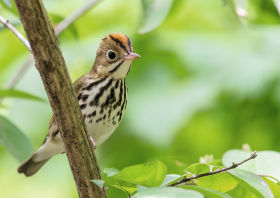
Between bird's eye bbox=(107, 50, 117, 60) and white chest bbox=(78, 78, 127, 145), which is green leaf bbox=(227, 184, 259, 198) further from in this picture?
bird's eye bbox=(107, 50, 117, 60)

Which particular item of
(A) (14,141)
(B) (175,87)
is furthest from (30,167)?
(A) (14,141)

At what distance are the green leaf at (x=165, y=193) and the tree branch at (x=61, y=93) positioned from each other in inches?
10.1

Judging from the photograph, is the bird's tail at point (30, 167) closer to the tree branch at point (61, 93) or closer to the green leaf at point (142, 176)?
the tree branch at point (61, 93)

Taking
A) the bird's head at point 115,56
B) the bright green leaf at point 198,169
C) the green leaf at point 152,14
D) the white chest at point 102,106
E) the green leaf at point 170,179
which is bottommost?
the bright green leaf at point 198,169

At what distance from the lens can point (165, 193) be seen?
3.59 ft

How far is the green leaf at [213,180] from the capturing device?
4.29ft

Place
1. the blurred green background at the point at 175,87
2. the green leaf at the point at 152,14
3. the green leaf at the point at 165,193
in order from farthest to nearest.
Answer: the blurred green background at the point at 175,87, the green leaf at the point at 152,14, the green leaf at the point at 165,193

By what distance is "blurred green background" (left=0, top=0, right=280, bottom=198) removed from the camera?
2898mm

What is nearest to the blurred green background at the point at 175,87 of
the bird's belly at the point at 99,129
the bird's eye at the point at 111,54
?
the bird's belly at the point at 99,129

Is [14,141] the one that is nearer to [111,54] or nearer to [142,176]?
[142,176]

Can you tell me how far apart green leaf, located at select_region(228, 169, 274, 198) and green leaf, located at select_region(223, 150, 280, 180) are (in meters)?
0.12

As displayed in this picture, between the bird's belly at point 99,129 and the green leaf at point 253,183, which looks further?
the bird's belly at point 99,129

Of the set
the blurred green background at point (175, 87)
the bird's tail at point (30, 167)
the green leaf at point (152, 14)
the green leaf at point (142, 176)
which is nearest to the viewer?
the green leaf at point (142, 176)

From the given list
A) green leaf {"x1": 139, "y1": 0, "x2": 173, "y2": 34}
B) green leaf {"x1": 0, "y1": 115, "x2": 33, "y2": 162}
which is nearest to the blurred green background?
green leaf {"x1": 139, "y1": 0, "x2": 173, "y2": 34}
